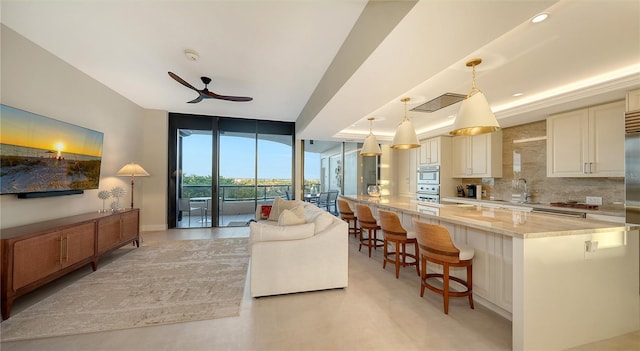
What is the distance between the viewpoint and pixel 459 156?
5414 millimetres

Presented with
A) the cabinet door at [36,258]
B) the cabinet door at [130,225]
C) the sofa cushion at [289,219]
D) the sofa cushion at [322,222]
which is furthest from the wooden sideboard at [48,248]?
the sofa cushion at [322,222]

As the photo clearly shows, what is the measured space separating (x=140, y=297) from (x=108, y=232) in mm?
1608

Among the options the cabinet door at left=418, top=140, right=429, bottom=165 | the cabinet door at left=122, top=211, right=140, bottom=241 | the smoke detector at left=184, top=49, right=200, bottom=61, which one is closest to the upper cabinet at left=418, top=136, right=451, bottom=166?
the cabinet door at left=418, top=140, right=429, bottom=165

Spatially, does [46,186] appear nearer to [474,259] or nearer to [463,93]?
[474,259]

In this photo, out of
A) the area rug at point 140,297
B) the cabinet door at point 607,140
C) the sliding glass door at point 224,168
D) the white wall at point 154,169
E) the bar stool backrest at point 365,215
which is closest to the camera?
the area rug at point 140,297

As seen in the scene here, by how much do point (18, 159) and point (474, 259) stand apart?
4.95 m

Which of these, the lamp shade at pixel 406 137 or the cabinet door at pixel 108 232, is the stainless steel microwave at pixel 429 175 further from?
the cabinet door at pixel 108 232

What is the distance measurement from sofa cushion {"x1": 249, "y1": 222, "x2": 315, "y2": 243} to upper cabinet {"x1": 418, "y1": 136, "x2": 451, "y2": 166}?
4267 millimetres

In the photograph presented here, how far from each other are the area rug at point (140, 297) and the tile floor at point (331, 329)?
0.11 metres

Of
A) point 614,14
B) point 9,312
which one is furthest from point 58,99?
point 614,14

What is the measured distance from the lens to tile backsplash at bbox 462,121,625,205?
3309 millimetres

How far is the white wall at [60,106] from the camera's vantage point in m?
2.53

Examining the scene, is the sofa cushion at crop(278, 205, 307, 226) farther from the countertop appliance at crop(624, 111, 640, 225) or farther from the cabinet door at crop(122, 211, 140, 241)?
the countertop appliance at crop(624, 111, 640, 225)

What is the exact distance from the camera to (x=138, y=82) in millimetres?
3867
